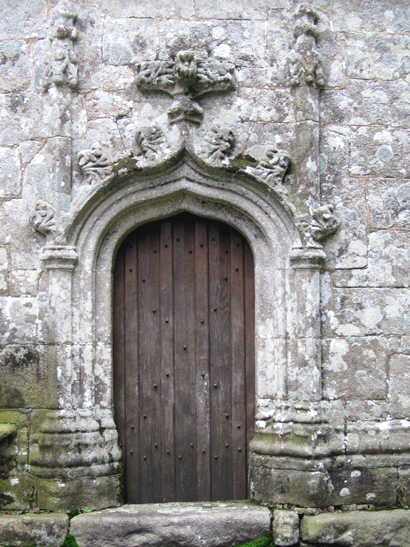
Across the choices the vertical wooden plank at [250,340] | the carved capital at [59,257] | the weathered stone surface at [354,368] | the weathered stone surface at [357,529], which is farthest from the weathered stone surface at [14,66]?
Result: the weathered stone surface at [357,529]

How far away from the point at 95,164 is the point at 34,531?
2.46 m

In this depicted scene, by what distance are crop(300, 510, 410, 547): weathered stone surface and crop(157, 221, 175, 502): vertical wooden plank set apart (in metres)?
1.03

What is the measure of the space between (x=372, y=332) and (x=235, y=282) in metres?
1.04

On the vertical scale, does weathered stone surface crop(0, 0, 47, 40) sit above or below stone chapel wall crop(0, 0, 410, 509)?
above

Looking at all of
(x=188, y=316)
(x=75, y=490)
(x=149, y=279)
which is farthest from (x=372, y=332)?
(x=75, y=490)

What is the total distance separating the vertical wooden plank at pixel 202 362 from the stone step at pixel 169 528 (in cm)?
45

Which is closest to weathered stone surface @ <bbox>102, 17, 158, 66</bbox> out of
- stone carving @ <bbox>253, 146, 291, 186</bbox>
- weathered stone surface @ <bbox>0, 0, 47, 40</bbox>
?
weathered stone surface @ <bbox>0, 0, 47, 40</bbox>

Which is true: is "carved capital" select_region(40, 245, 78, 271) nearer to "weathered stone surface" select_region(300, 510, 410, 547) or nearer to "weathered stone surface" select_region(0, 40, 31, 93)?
"weathered stone surface" select_region(0, 40, 31, 93)

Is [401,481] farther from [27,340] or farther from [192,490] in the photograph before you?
[27,340]

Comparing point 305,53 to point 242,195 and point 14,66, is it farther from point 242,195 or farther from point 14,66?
point 14,66

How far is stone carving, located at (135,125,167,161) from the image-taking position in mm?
4488

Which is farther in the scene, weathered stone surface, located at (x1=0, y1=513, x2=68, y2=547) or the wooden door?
the wooden door

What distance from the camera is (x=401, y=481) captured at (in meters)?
4.44

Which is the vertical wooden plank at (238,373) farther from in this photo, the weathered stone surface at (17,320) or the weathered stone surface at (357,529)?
the weathered stone surface at (17,320)
